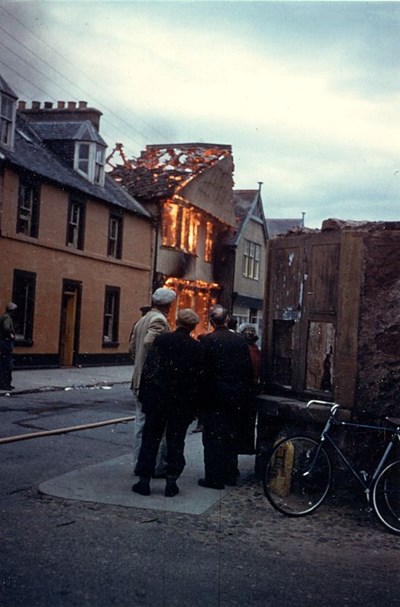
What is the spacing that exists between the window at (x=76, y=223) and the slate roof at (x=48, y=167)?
514mm

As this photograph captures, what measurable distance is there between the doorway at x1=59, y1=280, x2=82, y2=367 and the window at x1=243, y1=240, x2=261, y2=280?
15281 mm

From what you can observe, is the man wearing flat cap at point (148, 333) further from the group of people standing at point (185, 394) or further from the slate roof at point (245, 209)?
the slate roof at point (245, 209)

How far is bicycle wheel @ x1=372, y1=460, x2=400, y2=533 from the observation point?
6090 millimetres

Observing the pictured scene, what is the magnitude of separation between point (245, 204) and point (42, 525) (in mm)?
35491

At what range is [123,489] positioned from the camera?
6.83 metres

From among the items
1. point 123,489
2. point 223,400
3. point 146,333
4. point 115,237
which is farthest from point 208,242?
point 123,489

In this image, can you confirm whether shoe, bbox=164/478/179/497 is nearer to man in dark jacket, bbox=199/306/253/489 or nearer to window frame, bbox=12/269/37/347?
man in dark jacket, bbox=199/306/253/489

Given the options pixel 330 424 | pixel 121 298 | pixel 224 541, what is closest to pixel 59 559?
pixel 224 541

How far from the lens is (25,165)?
2116 cm

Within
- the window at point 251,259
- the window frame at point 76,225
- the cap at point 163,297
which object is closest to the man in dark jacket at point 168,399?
the cap at point 163,297

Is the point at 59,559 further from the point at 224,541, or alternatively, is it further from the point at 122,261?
the point at 122,261

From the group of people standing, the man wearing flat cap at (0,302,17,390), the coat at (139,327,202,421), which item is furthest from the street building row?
the coat at (139,327,202,421)

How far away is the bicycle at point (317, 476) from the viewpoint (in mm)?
6137

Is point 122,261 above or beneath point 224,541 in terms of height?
above
